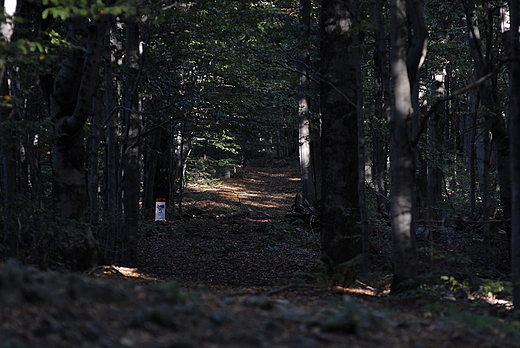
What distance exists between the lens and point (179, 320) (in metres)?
3.60

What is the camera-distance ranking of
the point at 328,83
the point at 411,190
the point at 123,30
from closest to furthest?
the point at 411,190 → the point at 328,83 → the point at 123,30

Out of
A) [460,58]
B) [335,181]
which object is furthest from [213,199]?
[335,181]

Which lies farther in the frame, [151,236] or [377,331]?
[151,236]

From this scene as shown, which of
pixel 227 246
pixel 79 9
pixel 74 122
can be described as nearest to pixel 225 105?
pixel 227 246

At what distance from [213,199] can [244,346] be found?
22906 mm

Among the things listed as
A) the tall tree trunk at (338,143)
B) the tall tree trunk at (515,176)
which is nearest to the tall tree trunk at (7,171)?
the tall tree trunk at (338,143)

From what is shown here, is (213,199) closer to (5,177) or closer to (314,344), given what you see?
(5,177)

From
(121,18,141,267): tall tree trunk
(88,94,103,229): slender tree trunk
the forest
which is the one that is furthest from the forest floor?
(121,18,141,267): tall tree trunk

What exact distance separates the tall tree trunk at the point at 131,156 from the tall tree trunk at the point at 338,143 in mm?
4840

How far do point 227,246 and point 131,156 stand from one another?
13.8 ft

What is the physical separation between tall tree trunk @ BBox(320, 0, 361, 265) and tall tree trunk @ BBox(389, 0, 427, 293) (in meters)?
1.98

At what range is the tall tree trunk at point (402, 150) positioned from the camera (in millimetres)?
6277

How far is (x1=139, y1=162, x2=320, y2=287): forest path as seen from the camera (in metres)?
10.8

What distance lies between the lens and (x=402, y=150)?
630 cm
